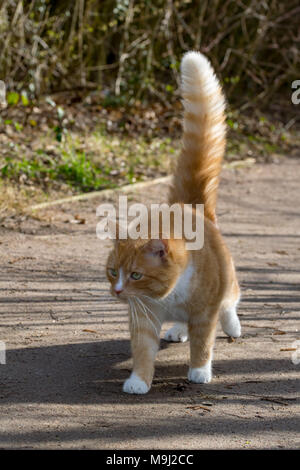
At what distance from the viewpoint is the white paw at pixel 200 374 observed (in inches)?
156

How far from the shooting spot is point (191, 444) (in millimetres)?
3201

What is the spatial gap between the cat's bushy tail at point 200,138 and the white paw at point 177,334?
27.0 inches

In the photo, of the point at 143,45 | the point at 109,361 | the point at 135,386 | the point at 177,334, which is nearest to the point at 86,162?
the point at 143,45

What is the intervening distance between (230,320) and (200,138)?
1.13 metres

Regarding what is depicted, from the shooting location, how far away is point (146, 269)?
3.75 metres

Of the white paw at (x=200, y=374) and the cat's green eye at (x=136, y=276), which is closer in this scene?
the cat's green eye at (x=136, y=276)

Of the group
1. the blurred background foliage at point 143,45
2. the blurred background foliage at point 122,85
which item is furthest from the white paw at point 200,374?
the blurred background foliage at point 143,45

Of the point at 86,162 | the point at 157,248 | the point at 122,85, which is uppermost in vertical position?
the point at 122,85

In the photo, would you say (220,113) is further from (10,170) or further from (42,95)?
(42,95)

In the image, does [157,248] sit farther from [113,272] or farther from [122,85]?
[122,85]

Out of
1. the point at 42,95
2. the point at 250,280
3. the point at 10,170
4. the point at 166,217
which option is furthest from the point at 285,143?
the point at 166,217

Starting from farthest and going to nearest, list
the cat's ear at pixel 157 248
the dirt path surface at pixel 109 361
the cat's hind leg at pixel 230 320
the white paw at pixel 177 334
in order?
the white paw at pixel 177 334
the cat's hind leg at pixel 230 320
the cat's ear at pixel 157 248
the dirt path surface at pixel 109 361

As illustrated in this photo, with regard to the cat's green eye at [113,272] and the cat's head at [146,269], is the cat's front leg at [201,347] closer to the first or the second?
the cat's head at [146,269]

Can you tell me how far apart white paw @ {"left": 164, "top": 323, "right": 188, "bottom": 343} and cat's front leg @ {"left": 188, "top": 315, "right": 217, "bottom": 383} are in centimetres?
62
